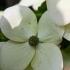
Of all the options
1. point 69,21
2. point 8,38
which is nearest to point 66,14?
point 69,21

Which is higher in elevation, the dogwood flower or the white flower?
the white flower

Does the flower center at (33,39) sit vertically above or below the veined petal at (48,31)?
below

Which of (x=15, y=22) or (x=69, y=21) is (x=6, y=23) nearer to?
(x=15, y=22)

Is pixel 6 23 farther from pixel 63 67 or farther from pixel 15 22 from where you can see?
pixel 63 67

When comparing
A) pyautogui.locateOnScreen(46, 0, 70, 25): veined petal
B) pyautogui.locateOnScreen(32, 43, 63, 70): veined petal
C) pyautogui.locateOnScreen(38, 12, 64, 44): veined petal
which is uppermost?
pyautogui.locateOnScreen(46, 0, 70, 25): veined petal

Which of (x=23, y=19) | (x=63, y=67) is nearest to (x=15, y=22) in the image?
(x=23, y=19)
